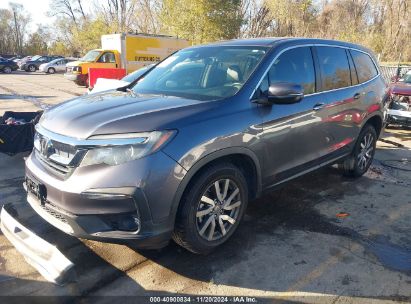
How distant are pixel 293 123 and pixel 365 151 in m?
2.21

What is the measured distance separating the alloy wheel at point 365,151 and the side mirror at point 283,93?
7.79 ft

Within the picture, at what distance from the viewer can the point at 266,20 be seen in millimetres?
35969

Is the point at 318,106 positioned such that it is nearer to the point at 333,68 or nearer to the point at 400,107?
the point at 333,68

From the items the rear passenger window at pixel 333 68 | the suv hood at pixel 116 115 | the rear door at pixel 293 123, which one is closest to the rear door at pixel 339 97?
the rear passenger window at pixel 333 68

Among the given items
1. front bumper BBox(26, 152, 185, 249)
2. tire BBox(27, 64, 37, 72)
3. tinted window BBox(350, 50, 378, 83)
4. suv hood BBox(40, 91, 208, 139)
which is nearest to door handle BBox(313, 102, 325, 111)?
tinted window BBox(350, 50, 378, 83)

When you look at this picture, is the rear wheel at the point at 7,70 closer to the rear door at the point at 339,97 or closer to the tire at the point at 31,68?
the tire at the point at 31,68

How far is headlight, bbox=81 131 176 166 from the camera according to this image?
102 inches

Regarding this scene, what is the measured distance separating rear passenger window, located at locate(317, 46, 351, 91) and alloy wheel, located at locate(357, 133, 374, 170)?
1.07 metres

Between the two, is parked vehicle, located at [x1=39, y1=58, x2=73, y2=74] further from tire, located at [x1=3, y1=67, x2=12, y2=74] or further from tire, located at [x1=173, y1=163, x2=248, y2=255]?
tire, located at [x1=173, y1=163, x2=248, y2=255]

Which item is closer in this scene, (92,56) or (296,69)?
(296,69)

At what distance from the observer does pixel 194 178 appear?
9.52 feet

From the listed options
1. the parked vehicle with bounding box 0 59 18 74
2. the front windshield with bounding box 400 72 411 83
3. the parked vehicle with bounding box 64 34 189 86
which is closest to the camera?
the front windshield with bounding box 400 72 411 83

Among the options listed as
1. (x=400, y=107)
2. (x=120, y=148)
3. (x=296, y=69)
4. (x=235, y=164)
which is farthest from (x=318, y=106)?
(x=400, y=107)

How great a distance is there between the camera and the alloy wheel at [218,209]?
306cm
